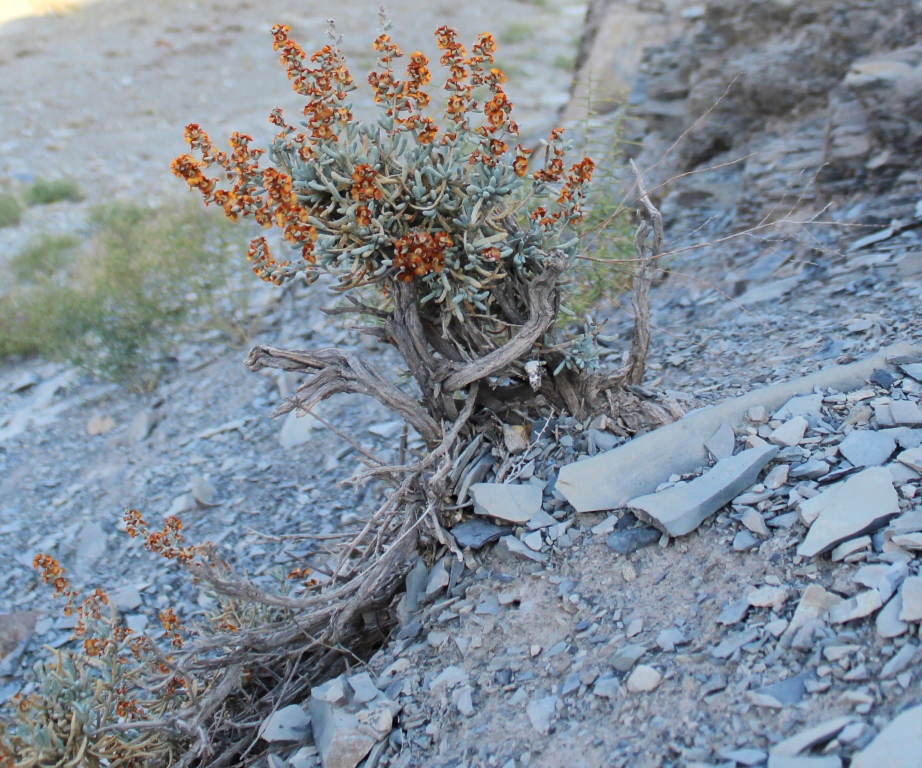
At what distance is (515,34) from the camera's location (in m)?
12.0

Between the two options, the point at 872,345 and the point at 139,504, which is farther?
the point at 139,504

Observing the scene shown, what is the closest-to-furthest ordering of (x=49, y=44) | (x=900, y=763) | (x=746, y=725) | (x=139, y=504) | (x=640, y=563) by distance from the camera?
(x=900, y=763)
(x=746, y=725)
(x=640, y=563)
(x=139, y=504)
(x=49, y=44)

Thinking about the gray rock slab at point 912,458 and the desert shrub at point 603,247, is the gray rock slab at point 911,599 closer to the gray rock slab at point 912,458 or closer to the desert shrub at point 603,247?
the gray rock slab at point 912,458

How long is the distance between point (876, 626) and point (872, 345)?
140 centimetres

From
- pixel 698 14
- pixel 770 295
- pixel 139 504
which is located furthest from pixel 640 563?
pixel 698 14

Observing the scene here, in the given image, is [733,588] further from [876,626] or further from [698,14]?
[698,14]

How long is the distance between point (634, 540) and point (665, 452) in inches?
13.2

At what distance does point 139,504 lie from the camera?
Result: 4.19 m

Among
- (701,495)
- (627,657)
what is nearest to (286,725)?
(627,657)

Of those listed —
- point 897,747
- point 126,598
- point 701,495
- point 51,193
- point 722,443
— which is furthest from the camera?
point 51,193

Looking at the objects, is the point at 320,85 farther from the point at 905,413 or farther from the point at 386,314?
the point at 905,413

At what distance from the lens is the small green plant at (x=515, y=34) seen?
11992 millimetres

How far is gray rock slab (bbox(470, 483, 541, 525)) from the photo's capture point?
2568 millimetres

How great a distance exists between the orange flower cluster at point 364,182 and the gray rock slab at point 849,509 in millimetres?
1420
